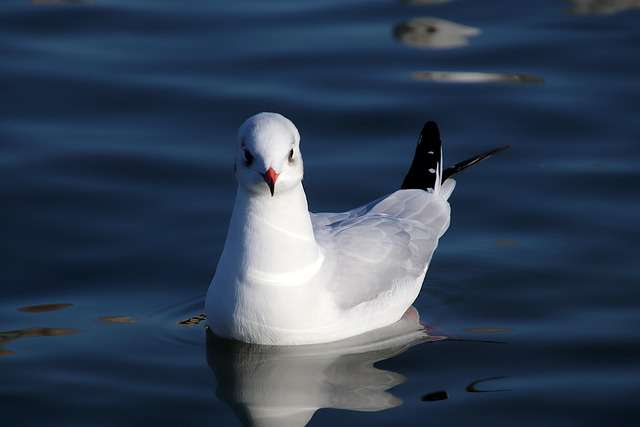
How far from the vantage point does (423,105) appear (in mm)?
9875

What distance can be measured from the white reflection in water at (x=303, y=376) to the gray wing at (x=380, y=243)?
248 millimetres

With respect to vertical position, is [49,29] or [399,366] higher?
[49,29]

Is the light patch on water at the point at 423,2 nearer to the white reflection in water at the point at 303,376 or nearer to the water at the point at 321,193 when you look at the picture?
the water at the point at 321,193

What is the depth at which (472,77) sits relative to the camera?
10352 mm

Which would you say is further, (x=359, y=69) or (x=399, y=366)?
(x=359, y=69)

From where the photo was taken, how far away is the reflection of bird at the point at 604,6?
11.5 m

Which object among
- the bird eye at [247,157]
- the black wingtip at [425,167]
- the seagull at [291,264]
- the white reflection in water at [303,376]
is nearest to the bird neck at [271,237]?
the seagull at [291,264]

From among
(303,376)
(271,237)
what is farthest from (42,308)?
(303,376)

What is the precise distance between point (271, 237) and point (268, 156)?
56cm

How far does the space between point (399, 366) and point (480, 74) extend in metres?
4.36

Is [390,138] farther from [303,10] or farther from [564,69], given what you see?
[303,10]

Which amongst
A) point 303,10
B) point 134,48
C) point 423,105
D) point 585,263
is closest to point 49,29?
point 134,48

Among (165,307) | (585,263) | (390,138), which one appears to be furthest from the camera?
(390,138)

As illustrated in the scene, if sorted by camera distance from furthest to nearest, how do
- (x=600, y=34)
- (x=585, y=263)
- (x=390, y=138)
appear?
(x=600, y=34) → (x=390, y=138) → (x=585, y=263)
